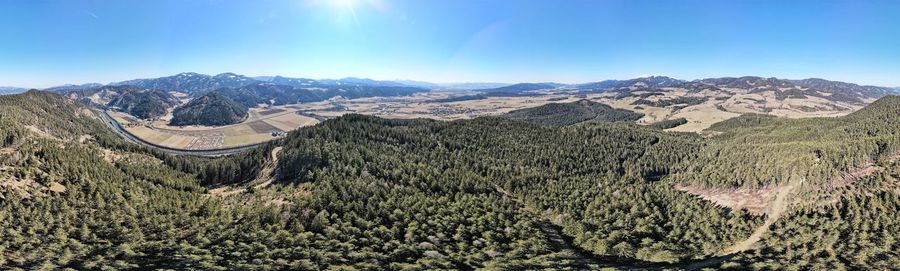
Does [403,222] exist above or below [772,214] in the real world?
below

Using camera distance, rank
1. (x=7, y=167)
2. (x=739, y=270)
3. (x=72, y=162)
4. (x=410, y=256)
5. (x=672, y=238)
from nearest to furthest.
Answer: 1. (x=739, y=270)
2. (x=410, y=256)
3. (x=672, y=238)
4. (x=7, y=167)
5. (x=72, y=162)

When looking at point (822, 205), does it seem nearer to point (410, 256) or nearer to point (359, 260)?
point (410, 256)

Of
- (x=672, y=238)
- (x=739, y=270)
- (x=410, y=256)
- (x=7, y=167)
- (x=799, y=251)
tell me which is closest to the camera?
(x=739, y=270)

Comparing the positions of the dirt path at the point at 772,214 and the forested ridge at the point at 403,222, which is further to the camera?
the dirt path at the point at 772,214

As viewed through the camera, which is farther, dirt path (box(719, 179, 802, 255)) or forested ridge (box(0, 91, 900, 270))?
dirt path (box(719, 179, 802, 255))

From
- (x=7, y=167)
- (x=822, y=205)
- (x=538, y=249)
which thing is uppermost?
(x=7, y=167)

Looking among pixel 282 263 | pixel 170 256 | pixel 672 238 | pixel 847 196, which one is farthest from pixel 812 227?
pixel 170 256

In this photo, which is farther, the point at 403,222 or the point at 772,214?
the point at 403,222

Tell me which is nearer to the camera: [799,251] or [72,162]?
[799,251]
